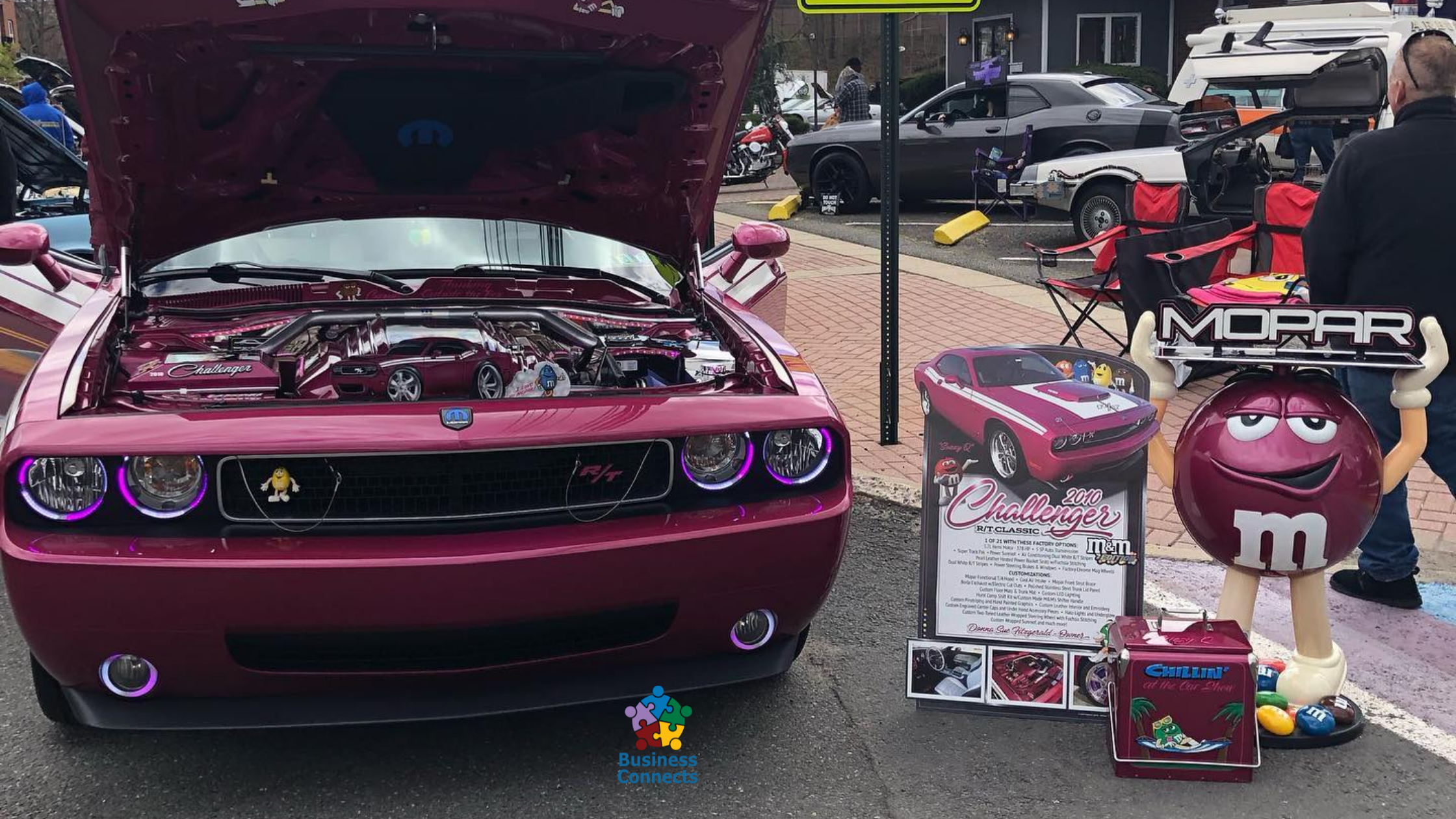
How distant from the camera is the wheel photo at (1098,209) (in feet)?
38.6

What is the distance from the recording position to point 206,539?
2811 mm

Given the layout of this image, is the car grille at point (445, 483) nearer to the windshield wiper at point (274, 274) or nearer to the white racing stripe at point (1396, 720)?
the windshield wiper at point (274, 274)

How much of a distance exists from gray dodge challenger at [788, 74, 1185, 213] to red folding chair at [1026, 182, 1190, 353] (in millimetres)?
4941

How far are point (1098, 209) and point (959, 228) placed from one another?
1.47 meters

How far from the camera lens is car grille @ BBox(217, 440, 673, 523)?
286cm

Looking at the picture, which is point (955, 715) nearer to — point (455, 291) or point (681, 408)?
point (681, 408)

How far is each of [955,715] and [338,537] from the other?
1806 millimetres

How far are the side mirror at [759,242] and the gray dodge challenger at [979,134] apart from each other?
30.2ft

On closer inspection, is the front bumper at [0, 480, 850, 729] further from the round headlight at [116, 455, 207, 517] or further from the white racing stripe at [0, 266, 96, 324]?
the white racing stripe at [0, 266, 96, 324]

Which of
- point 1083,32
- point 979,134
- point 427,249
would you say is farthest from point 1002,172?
point 1083,32

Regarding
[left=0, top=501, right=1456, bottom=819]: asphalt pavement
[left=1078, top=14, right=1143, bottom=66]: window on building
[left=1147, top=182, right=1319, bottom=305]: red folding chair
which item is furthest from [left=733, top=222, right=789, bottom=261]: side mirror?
[left=1078, top=14, right=1143, bottom=66]: window on building

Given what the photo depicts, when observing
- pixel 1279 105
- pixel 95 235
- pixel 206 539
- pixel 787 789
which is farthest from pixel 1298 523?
pixel 1279 105

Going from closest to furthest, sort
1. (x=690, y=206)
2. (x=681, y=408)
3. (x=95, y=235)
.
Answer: (x=681, y=408) → (x=95, y=235) → (x=690, y=206)

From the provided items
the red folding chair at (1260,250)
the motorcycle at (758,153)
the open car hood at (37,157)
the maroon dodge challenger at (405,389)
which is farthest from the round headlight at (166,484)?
the motorcycle at (758,153)
